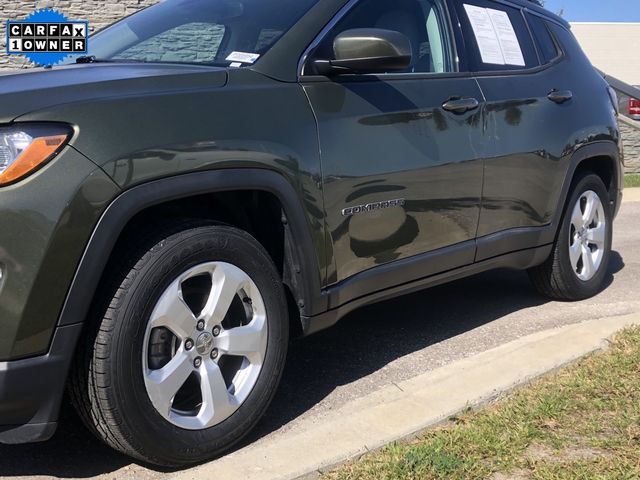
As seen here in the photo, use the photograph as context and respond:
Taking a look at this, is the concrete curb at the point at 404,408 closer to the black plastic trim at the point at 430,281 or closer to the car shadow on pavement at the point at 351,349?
the car shadow on pavement at the point at 351,349

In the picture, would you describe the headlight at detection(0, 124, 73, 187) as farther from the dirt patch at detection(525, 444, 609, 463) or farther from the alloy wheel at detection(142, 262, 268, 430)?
the dirt patch at detection(525, 444, 609, 463)

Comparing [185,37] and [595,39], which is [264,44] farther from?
[595,39]

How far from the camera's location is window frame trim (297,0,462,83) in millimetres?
3238

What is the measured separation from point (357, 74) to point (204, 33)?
2.31ft

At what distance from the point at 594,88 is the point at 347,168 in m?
2.48

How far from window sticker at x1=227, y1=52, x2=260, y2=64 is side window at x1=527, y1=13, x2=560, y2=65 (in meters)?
2.19

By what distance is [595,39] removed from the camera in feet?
146

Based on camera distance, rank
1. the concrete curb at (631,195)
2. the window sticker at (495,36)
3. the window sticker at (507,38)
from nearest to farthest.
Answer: the window sticker at (495,36) < the window sticker at (507,38) < the concrete curb at (631,195)

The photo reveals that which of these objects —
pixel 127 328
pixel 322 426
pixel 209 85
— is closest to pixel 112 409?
pixel 127 328

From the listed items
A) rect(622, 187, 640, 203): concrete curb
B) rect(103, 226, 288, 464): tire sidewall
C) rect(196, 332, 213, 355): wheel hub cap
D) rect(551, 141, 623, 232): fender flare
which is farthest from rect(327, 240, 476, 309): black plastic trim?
rect(622, 187, 640, 203): concrete curb

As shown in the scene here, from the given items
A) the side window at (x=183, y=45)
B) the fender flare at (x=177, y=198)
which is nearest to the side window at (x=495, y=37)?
the side window at (x=183, y=45)

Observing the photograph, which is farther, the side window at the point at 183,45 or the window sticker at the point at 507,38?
the window sticker at the point at 507,38

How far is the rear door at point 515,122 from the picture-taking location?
4.12 m

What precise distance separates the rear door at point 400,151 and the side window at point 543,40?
97 cm
